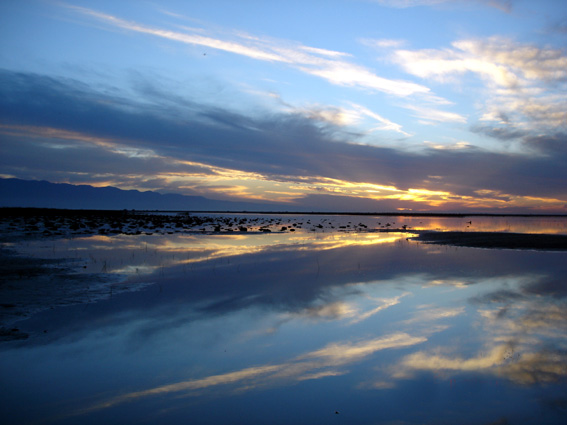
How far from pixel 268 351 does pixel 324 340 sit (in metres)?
1.43

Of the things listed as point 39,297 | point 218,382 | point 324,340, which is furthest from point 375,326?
point 39,297

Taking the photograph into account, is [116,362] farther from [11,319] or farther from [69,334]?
[11,319]

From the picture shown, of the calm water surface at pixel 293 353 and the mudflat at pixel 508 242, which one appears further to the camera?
the mudflat at pixel 508 242

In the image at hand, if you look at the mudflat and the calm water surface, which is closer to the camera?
the calm water surface

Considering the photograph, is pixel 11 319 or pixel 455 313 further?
pixel 455 313

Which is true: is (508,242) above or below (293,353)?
above

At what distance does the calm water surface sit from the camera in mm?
5773

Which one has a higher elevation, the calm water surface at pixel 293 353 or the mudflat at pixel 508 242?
the mudflat at pixel 508 242

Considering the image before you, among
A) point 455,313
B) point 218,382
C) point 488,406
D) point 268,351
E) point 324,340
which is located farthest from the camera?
point 455,313

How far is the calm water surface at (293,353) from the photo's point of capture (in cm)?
577

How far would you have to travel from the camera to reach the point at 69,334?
8727 mm

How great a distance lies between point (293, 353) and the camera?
7.94m

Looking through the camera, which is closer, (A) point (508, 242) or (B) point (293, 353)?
(B) point (293, 353)

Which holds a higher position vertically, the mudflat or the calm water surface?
the mudflat
